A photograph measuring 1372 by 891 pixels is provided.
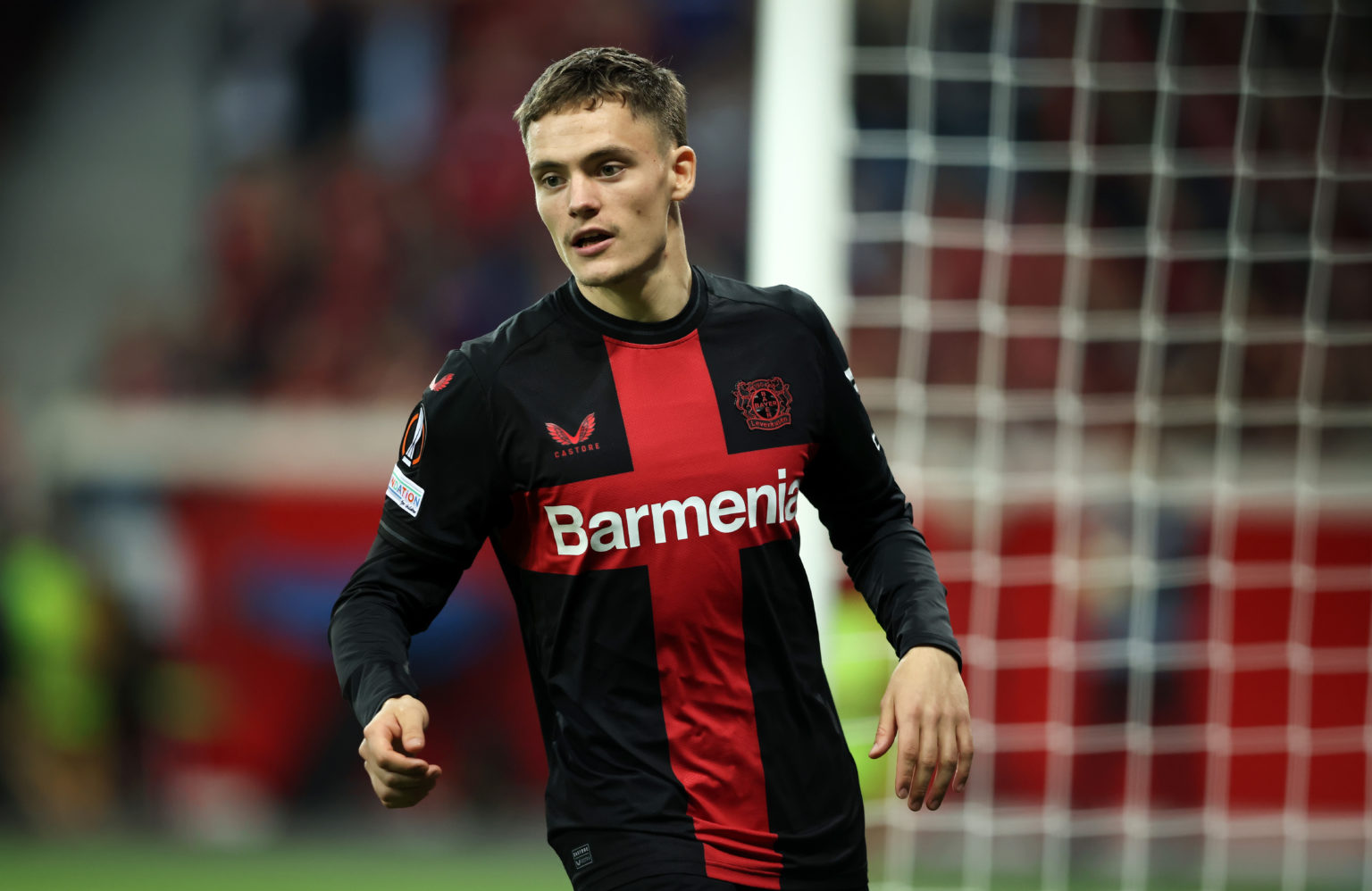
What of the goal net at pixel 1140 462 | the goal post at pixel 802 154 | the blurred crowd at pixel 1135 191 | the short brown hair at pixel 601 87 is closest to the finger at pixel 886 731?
the short brown hair at pixel 601 87

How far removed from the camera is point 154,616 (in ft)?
23.8

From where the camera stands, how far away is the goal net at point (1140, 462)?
19.5 feet

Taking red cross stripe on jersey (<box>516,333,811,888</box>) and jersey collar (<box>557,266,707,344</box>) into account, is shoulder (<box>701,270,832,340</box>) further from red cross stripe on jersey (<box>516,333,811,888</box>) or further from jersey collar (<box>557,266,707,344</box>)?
red cross stripe on jersey (<box>516,333,811,888</box>)

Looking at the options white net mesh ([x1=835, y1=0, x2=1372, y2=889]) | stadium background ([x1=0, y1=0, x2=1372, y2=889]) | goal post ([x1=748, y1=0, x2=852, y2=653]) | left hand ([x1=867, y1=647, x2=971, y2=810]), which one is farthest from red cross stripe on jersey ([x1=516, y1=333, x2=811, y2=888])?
white net mesh ([x1=835, y1=0, x2=1372, y2=889])

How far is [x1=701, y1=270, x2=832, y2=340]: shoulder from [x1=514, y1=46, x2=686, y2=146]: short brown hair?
27cm

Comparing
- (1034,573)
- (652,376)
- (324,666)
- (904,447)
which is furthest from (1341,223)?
(652,376)

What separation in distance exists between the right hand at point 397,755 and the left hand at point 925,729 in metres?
0.63

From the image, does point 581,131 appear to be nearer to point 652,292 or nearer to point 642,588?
point 652,292

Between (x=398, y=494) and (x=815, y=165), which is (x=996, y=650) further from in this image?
(x=398, y=494)

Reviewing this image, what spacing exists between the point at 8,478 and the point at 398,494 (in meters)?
6.03

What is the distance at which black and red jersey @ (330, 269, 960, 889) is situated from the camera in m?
2.21

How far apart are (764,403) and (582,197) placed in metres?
0.44

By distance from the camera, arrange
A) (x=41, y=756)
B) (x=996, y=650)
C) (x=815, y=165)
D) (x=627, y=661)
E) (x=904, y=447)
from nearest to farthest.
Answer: (x=627, y=661), (x=815, y=165), (x=904, y=447), (x=996, y=650), (x=41, y=756)

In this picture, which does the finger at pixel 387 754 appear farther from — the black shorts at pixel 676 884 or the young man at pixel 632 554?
the black shorts at pixel 676 884
